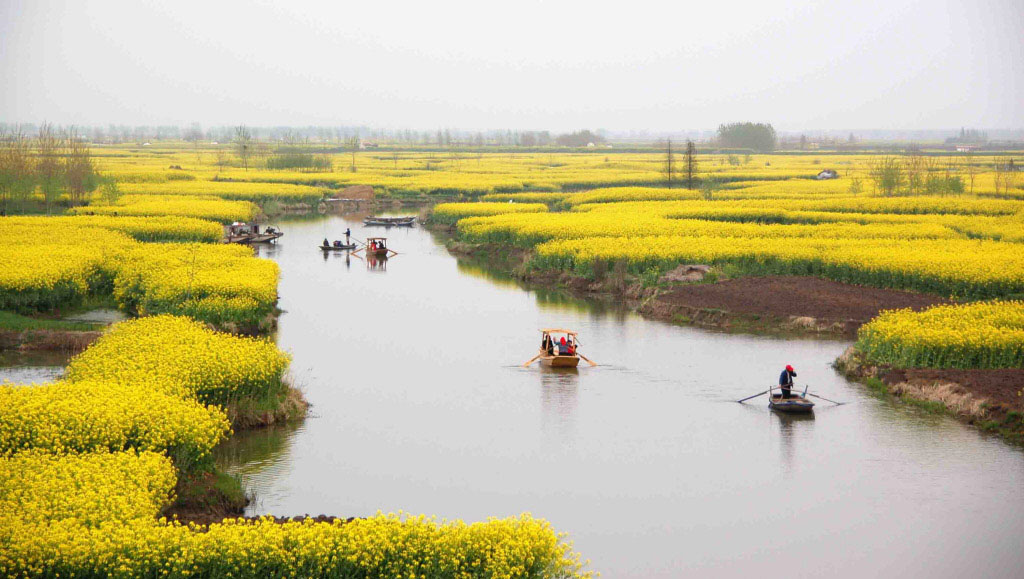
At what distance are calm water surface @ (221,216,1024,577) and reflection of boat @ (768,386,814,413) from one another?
0.40 metres

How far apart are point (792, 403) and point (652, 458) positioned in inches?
198

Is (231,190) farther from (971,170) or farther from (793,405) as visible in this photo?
(793,405)

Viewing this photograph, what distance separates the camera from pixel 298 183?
107125 millimetres

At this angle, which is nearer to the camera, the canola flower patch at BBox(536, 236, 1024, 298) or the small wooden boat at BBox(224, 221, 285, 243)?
the canola flower patch at BBox(536, 236, 1024, 298)

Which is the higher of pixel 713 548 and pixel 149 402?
pixel 149 402

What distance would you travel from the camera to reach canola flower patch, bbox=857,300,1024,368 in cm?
2783

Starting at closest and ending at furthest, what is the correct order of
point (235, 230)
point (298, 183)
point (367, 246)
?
point (367, 246) < point (235, 230) < point (298, 183)

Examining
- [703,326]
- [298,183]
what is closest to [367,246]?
[703,326]

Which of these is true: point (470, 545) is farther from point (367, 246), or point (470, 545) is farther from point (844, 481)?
point (367, 246)

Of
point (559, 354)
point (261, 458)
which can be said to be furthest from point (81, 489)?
point (559, 354)

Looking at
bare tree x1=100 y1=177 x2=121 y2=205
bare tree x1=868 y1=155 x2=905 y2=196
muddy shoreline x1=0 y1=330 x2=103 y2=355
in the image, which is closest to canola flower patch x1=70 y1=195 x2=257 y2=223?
bare tree x1=100 y1=177 x2=121 y2=205

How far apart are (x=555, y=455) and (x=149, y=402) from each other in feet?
27.9

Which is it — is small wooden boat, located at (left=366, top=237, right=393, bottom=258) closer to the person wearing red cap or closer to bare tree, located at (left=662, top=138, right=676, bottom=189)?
the person wearing red cap

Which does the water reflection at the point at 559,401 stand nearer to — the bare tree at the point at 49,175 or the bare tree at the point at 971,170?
the bare tree at the point at 49,175
